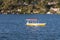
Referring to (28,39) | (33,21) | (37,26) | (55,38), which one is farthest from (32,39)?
(33,21)

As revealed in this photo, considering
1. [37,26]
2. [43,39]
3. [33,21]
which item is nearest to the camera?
[43,39]

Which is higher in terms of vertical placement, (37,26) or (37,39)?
(37,39)

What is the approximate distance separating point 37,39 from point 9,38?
26.9ft

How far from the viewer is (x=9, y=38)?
83375mm

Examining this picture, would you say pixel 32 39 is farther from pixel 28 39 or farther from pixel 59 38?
pixel 59 38

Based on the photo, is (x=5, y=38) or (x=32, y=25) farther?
(x=32, y=25)

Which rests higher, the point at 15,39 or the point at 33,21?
the point at 15,39

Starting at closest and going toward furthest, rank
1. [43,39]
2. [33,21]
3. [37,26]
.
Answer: [43,39] → [37,26] → [33,21]

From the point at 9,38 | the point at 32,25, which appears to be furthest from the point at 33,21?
the point at 9,38

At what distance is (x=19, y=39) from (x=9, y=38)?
12.3ft

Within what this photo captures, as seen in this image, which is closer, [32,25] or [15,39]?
[15,39]

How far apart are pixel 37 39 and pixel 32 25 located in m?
44.4

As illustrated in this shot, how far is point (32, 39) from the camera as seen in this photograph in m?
81.2

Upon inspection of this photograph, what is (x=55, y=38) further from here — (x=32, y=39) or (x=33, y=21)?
(x=33, y=21)
